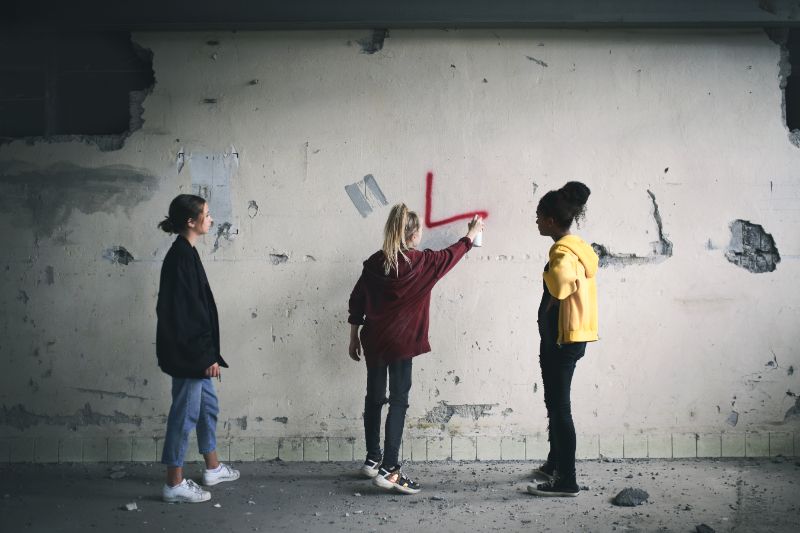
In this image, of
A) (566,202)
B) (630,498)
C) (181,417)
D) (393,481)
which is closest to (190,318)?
(181,417)

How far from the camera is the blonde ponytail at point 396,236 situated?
12.6ft

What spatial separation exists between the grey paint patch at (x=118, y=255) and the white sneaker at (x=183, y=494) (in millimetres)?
1494

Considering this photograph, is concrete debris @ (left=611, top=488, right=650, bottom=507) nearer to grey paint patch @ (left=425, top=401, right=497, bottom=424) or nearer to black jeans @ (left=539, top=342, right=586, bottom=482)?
black jeans @ (left=539, top=342, right=586, bottom=482)

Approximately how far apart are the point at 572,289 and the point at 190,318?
1.98 m

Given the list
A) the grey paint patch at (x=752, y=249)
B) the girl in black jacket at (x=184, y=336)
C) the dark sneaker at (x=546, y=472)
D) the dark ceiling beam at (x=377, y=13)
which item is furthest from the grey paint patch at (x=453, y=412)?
the dark ceiling beam at (x=377, y=13)

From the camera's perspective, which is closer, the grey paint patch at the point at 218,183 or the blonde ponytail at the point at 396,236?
the blonde ponytail at the point at 396,236

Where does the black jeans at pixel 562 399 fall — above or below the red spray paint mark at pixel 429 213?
below

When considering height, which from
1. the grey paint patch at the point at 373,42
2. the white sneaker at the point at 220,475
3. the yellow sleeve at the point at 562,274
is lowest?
the white sneaker at the point at 220,475

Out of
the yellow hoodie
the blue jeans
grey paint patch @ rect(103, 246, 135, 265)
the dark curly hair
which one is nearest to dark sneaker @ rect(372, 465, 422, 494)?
the blue jeans

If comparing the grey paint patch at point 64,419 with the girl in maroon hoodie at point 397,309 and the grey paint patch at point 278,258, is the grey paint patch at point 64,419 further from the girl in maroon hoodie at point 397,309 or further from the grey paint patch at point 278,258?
the girl in maroon hoodie at point 397,309

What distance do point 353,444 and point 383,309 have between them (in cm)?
109

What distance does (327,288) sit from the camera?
14.8 feet

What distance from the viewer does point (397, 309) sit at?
3.91 metres

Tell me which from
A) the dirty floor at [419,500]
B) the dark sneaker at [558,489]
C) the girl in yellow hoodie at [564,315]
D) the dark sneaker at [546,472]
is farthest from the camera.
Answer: the dark sneaker at [546,472]
